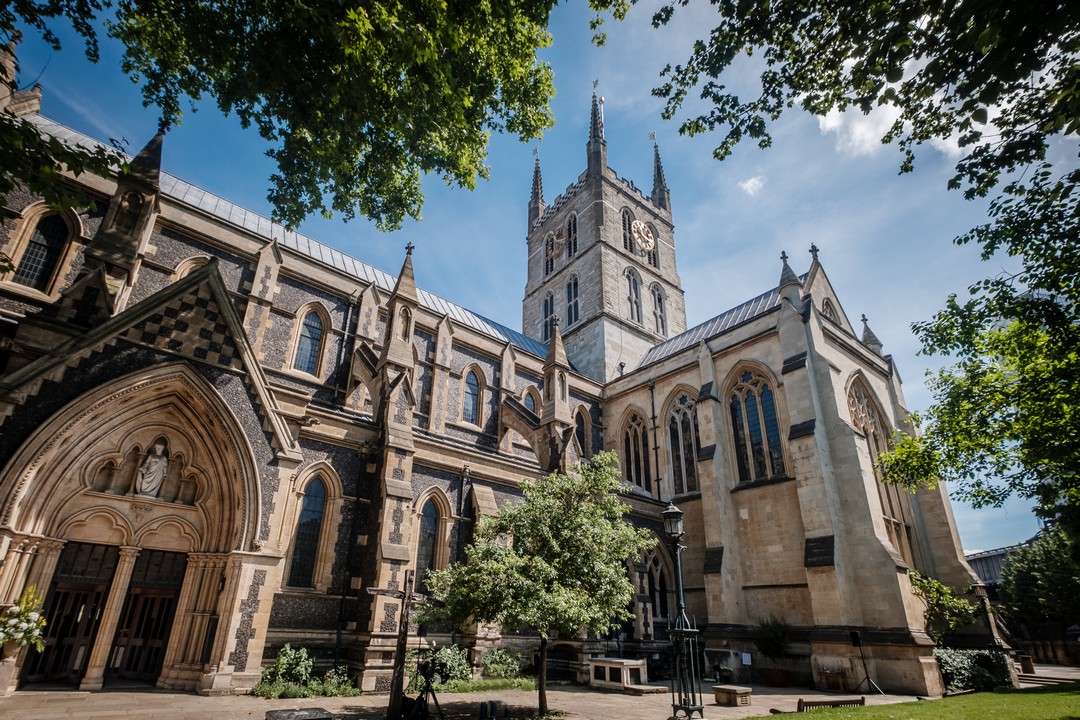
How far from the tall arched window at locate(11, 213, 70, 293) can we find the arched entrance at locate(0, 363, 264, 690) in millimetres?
6820

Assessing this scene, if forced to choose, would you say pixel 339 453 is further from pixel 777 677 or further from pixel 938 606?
pixel 938 606

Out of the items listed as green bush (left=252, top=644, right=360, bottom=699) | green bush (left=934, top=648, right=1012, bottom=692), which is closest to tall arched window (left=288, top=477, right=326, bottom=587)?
green bush (left=252, top=644, right=360, bottom=699)

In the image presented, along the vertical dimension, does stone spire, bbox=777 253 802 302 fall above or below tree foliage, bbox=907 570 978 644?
above

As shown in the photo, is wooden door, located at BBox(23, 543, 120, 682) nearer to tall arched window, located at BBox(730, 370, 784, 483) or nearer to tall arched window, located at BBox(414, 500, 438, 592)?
tall arched window, located at BBox(414, 500, 438, 592)

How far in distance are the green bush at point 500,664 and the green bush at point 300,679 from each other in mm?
3667

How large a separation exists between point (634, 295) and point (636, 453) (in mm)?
11705

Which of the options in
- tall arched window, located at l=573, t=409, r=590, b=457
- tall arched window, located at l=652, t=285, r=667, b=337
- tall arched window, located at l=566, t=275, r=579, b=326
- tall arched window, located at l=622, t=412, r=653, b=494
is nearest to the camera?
tall arched window, located at l=622, t=412, r=653, b=494

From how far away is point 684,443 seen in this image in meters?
23.2

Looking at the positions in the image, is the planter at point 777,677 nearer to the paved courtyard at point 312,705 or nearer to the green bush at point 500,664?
the paved courtyard at point 312,705

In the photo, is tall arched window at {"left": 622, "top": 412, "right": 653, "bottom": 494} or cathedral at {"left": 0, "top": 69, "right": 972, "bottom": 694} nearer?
cathedral at {"left": 0, "top": 69, "right": 972, "bottom": 694}

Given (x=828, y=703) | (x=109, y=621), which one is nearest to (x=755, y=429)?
(x=828, y=703)

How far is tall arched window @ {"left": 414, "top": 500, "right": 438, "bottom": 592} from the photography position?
48.2 feet

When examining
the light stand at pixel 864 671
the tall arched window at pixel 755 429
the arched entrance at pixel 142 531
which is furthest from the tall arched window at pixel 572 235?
the arched entrance at pixel 142 531

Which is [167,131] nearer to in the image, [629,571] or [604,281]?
[629,571]
